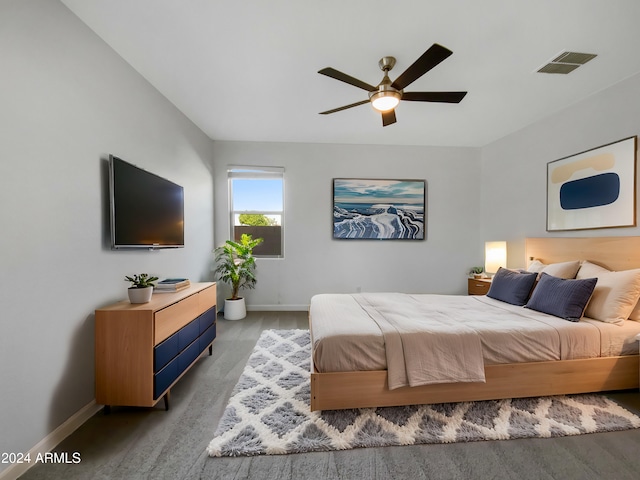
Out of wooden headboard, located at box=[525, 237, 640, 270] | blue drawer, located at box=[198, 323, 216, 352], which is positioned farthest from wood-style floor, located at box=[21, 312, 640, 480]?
wooden headboard, located at box=[525, 237, 640, 270]

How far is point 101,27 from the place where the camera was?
6.15 ft

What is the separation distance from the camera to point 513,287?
8.96 feet

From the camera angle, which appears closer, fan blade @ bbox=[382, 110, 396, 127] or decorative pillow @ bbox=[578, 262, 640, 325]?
decorative pillow @ bbox=[578, 262, 640, 325]

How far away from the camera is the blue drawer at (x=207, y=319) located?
256 centimetres

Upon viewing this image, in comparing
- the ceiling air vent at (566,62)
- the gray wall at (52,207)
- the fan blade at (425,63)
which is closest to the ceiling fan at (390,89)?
the fan blade at (425,63)

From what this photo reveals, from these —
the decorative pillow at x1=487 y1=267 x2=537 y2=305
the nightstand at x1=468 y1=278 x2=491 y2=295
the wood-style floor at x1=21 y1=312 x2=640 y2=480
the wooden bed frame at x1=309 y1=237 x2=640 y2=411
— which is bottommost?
the wood-style floor at x1=21 y1=312 x2=640 y2=480

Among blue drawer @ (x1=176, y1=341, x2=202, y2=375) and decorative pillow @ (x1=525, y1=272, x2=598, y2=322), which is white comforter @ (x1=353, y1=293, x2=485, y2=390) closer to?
decorative pillow @ (x1=525, y1=272, x2=598, y2=322)

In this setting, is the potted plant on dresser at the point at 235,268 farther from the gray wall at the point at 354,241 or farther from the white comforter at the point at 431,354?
the white comforter at the point at 431,354

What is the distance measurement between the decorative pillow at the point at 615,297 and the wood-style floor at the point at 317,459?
858 millimetres

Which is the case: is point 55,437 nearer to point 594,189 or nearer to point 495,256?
point 495,256

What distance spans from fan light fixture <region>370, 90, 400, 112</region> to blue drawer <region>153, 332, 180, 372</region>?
2.48 m

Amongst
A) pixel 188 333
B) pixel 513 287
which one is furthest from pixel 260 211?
pixel 513 287

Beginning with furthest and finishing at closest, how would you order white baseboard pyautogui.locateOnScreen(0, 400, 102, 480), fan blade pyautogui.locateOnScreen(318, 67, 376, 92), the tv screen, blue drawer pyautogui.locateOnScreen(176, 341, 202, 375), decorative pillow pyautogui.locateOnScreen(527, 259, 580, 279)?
decorative pillow pyautogui.locateOnScreen(527, 259, 580, 279)
blue drawer pyautogui.locateOnScreen(176, 341, 202, 375)
the tv screen
fan blade pyautogui.locateOnScreen(318, 67, 376, 92)
white baseboard pyautogui.locateOnScreen(0, 400, 102, 480)

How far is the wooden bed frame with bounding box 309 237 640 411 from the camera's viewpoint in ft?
5.79
